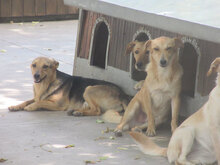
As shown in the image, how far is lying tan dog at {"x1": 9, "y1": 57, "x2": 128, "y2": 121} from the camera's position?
24.7ft

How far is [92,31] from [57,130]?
2413mm

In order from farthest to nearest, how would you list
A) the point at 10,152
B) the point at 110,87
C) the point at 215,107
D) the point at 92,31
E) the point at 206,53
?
the point at 92,31 → the point at 110,87 → the point at 206,53 → the point at 10,152 → the point at 215,107

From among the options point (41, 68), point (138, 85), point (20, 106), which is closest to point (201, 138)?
point (138, 85)

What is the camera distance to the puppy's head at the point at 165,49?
6.34 metres

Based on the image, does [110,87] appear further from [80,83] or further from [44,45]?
[44,45]

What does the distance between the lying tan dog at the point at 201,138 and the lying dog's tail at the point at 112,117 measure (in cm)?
169

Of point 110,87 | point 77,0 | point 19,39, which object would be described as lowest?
point 19,39

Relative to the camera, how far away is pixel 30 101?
7.81m

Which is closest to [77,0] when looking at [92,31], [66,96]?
[92,31]

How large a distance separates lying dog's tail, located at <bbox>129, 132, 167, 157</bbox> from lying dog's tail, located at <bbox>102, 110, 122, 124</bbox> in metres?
1.38

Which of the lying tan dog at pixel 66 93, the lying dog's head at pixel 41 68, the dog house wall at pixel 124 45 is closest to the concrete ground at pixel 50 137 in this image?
the lying tan dog at pixel 66 93

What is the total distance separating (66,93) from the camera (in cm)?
780

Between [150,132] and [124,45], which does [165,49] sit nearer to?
[150,132]

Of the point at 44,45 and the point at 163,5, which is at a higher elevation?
the point at 163,5
